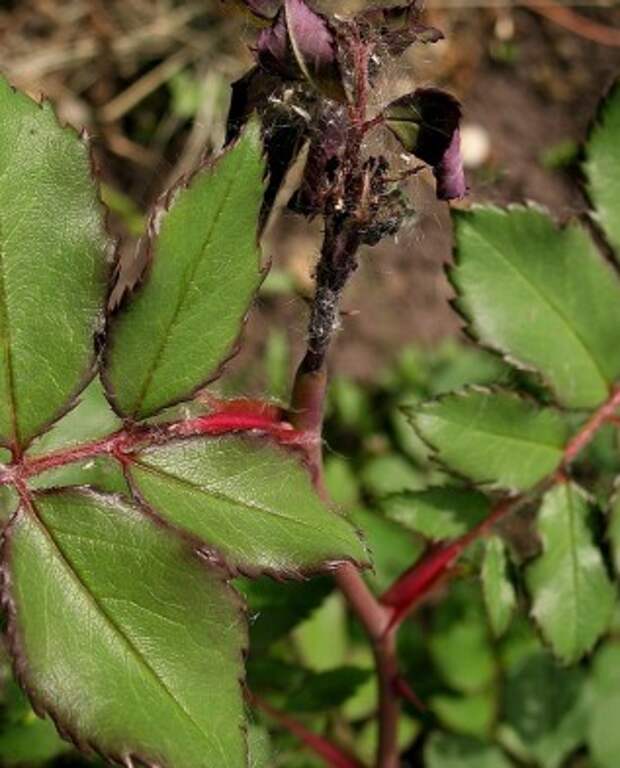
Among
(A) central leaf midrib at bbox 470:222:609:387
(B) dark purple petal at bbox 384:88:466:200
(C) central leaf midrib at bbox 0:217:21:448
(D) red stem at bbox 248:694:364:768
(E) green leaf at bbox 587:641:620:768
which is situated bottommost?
(E) green leaf at bbox 587:641:620:768

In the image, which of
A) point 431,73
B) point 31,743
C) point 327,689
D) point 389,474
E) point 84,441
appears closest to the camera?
point 84,441

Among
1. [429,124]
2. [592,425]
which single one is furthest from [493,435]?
[429,124]

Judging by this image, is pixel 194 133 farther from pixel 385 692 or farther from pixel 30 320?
pixel 30 320

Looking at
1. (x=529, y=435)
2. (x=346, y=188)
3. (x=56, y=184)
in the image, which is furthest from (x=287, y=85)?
(x=529, y=435)

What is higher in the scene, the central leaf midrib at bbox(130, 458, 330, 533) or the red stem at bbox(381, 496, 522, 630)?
the central leaf midrib at bbox(130, 458, 330, 533)

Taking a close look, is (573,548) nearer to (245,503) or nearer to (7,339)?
(245,503)

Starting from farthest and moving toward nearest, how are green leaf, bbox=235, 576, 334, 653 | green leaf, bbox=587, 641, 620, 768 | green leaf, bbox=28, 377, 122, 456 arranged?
green leaf, bbox=587, 641, 620, 768 → green leaf, bbox=235, 576, 334, 653 → green leaf, bbox=28, 377, 122, 456

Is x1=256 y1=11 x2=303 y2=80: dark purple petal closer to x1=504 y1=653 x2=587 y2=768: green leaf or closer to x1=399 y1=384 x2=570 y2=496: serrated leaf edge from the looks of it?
x1=399 y1=384 x2=570 y2=496: serrated leaf edge

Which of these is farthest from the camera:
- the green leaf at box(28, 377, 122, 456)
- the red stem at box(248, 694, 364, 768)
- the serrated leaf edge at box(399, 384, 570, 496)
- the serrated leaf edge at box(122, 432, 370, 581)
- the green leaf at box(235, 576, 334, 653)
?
the red stem at box(248, 694, 364, 768)

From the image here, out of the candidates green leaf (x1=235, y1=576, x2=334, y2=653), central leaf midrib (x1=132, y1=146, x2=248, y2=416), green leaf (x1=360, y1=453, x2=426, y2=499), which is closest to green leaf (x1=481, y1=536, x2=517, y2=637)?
green leaf (x1=235, y1=576, x2=334, y2=653)

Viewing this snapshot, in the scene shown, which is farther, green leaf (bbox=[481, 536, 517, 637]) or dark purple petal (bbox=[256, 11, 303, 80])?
green leaf (bbox=[481, 536, 517, 637])
